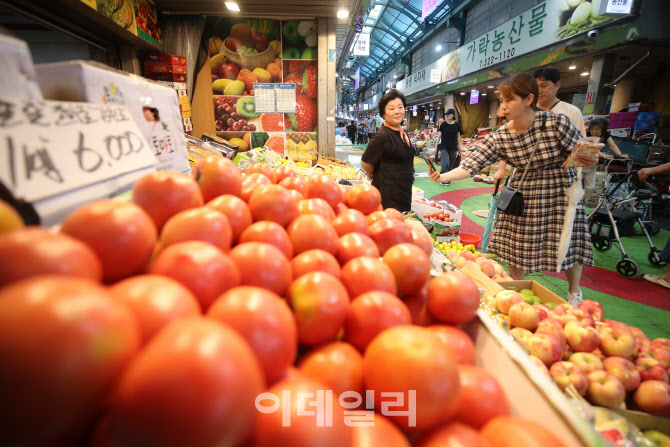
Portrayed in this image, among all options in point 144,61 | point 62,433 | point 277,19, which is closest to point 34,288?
point 62,433

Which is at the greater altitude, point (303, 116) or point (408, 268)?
point (303, 116)

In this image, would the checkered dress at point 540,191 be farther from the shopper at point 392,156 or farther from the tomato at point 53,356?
the tomato at point 53,356

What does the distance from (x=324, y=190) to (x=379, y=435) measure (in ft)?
3.43

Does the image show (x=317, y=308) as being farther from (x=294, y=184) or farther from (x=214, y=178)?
(x=294, y=184)

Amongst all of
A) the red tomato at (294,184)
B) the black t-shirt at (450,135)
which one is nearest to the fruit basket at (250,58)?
the red tomato at (294,184)

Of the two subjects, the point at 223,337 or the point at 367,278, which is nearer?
the point at 223,337

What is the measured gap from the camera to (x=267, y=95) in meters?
4.87

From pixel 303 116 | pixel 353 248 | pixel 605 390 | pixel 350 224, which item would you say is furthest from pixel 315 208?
pixel 303 116

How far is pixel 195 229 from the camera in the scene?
77 centimetres

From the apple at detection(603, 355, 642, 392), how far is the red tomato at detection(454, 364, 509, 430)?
1281 millimetres

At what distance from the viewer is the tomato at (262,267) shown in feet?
2.49

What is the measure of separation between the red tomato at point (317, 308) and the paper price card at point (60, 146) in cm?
65

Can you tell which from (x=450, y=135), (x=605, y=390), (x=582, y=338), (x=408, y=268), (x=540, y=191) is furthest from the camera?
(x=450, y=135)

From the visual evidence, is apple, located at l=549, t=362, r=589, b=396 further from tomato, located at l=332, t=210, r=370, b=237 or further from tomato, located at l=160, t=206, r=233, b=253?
tomato, located at l=160, t=206, r=233, b=253
